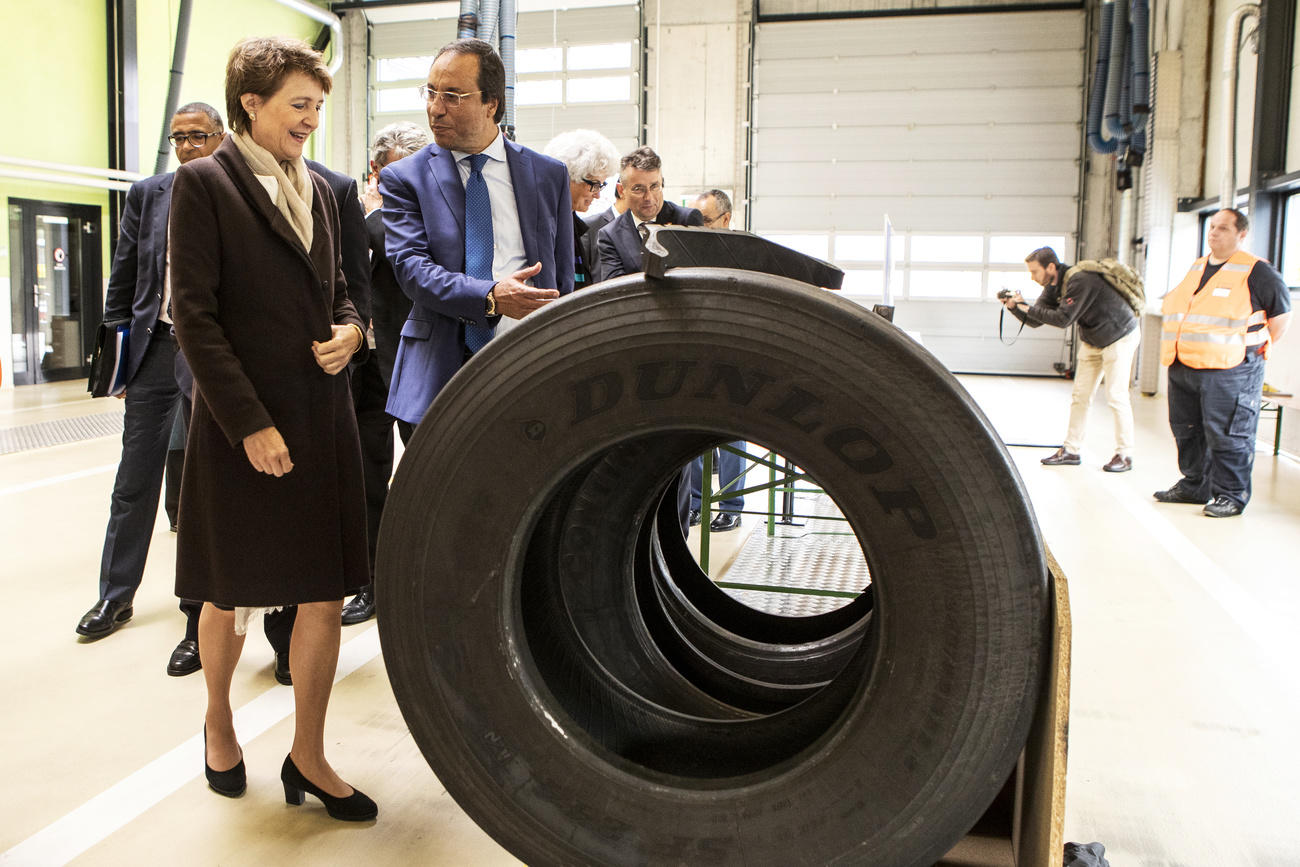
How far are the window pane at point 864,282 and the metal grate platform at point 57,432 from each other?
9128 mm

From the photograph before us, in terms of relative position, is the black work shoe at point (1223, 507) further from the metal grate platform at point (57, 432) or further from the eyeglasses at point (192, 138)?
the metal grate platform at point (57, 432)

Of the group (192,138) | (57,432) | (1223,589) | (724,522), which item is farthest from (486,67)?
(57,432)

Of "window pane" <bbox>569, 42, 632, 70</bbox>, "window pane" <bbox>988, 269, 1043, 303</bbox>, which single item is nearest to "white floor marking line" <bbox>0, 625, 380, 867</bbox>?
"window pane" <bbox>988, 269, 1043, 303</bbox>

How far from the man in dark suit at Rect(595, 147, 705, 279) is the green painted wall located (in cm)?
685

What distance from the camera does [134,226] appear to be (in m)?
2.94

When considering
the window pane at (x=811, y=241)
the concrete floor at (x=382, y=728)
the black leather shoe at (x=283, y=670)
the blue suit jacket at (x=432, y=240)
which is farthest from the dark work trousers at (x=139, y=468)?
the window pane at (x=811, y=241)

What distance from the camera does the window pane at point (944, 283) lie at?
42.2ft

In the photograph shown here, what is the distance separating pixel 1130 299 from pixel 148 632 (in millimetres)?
5830

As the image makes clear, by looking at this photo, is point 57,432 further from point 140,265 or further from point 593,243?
point 593,243

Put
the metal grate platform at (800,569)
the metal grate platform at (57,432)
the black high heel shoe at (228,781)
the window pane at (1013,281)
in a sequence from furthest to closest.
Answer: the window pane at (1013,281) < the metal grate platform at (57,432) < the metal grate platform at (800,569) < the black high heel shoe at (228,781)

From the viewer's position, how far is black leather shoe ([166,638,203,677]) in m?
2.63

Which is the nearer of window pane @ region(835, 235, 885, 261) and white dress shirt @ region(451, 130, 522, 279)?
white dress shirt @ region(451, 130, 522, 279)

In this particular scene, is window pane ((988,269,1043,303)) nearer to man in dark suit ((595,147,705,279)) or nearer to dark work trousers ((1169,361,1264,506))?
dark work trousers ((1169,361,1264,506))

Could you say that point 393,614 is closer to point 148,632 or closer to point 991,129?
point 148,632
